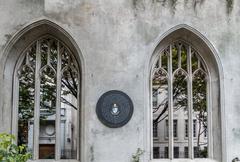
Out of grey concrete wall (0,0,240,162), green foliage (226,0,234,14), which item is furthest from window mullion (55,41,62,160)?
Answer: green foliage (226,0,234,14)

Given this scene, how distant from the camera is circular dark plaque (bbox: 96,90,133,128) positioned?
9.03 meters

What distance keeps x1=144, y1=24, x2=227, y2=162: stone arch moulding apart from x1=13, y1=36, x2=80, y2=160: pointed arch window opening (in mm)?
1597

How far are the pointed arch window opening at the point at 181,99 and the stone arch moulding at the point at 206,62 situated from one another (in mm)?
126

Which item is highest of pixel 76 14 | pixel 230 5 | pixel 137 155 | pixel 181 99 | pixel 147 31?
pixel 230 5

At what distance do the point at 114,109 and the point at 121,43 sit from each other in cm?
149

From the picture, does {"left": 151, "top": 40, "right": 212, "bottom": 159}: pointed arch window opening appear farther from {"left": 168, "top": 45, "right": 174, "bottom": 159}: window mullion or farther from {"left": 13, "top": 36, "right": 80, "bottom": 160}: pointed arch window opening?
{"left": 13, "top": 36, "right": 80, "bottom": 160}: pointed arch window opening

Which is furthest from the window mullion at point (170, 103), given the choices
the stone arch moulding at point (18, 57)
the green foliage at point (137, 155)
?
the stone arch moulding at point (18, 57)

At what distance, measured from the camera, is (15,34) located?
9.08 meters

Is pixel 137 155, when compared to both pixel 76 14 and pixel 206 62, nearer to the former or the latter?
pixel 206 62

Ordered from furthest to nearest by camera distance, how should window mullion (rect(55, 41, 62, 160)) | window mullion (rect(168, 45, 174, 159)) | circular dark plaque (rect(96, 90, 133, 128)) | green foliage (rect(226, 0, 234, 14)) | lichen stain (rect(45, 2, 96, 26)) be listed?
1. green foliage (rect(226, 0, 234, 14))
2. window mullion (rect(168, 45, 174, 159))
3. lichen stain (rect(45, 2, 96, 26))
4. window mullion (rect(55, 41, 62, 160))
5. circular dark plaque (rect(96, 90, 133, 128))

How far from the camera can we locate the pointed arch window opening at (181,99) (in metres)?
9.63

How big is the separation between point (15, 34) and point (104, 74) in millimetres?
2137

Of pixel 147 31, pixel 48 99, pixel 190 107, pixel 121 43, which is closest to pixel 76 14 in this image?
pixel 121 43

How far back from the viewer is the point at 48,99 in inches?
374
